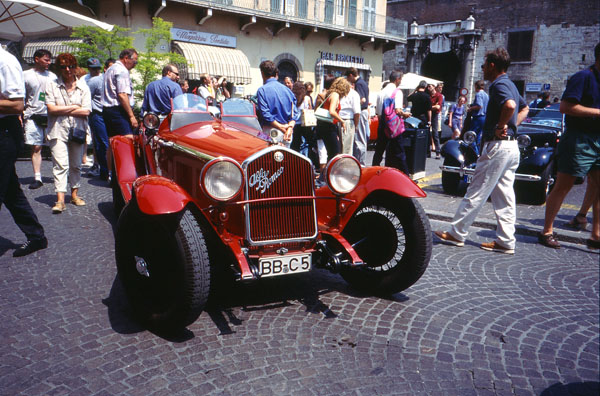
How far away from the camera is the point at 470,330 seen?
10.3 feet

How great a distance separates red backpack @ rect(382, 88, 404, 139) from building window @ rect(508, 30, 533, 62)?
27.8m

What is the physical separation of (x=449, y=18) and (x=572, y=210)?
1267 inches

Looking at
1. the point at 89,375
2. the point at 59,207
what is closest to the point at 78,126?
the point at 59,207

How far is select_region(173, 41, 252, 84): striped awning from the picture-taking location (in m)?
17.8

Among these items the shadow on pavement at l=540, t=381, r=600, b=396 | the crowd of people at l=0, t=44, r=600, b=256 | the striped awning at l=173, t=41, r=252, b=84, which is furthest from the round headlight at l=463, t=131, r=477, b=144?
the striped awning at l=173, t=41, r=252, b=84

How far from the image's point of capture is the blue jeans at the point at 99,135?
7.62 meters

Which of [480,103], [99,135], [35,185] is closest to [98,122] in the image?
[99,135]

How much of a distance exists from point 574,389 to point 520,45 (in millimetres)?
33911

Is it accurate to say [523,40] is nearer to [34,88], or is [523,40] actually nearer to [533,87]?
[533,87]

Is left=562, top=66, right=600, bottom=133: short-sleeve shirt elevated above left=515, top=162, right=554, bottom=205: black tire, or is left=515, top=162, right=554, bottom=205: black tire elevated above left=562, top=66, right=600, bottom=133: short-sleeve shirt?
left=562, top=66, right=600, bottom=133: short-sleeve shirt

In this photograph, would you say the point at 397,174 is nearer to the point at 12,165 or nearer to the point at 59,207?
the point at 12,165

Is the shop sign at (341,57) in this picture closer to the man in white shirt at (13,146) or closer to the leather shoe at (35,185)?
the leather shoe at (35,185)

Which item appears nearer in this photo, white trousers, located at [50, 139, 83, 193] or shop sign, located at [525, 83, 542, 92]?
white trousers, located at [50, 139, 83, 193]

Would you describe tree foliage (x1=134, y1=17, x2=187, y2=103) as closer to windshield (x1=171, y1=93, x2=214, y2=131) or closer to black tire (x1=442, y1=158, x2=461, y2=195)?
black tire (x1=442, y1=158, x2=461, y2=195)
